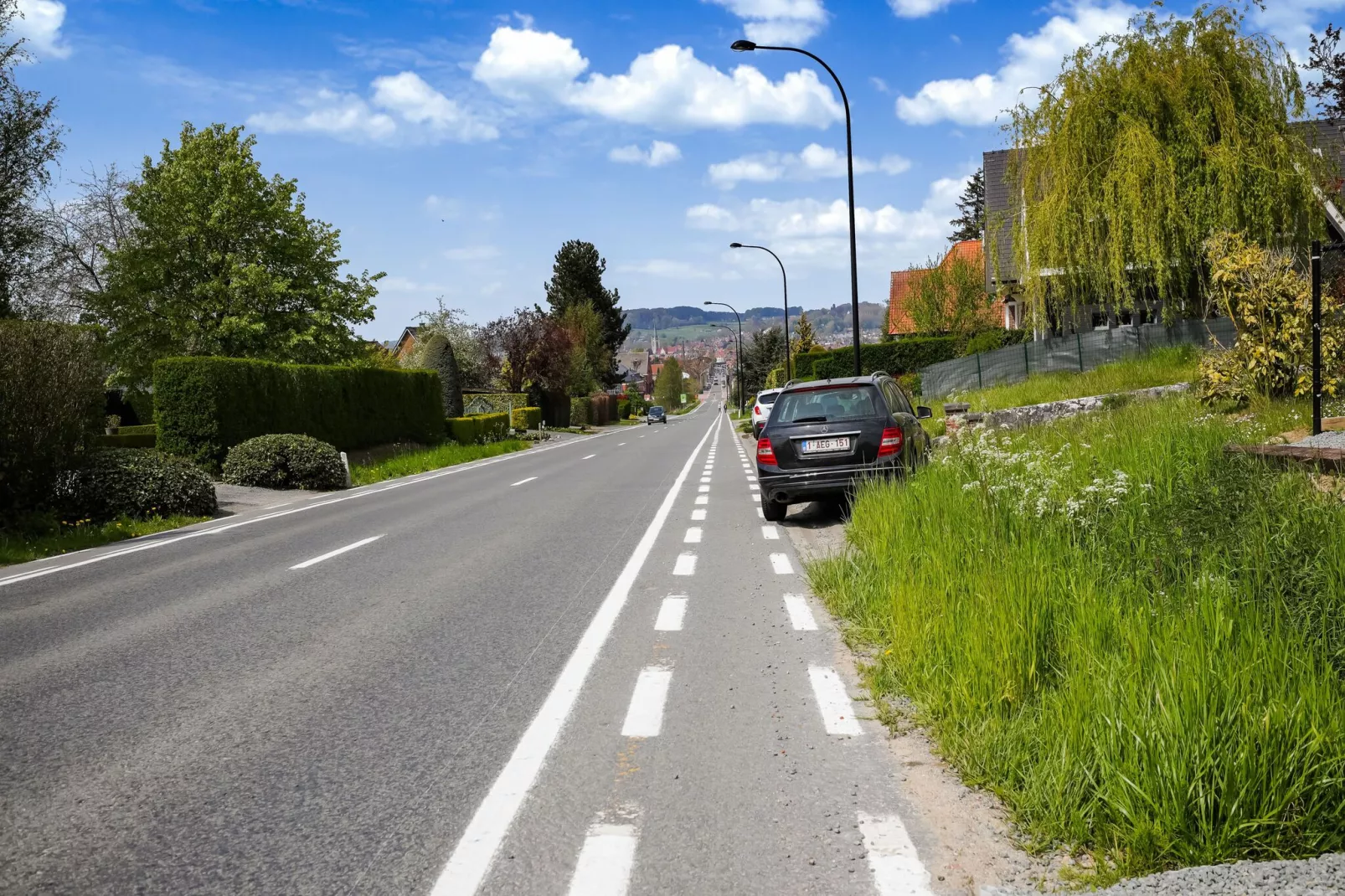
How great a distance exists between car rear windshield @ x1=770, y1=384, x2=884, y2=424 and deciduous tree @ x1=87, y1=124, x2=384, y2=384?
3154 cm

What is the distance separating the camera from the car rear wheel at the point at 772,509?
12.0m

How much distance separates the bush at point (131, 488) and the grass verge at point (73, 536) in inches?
10.3

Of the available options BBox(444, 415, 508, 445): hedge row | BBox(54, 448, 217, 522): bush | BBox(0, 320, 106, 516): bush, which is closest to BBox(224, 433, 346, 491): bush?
Answer: BBox(54, 448, 217, 522): bush

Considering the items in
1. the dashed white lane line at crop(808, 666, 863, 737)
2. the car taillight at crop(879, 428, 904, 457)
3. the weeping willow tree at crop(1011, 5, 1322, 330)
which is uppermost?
the weeping willow tree at crop(1011, 5, 1322, 330)

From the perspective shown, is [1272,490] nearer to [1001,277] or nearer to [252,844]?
[252,844]

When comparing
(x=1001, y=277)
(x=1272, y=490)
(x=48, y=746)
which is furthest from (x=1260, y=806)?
(x=1001, y=277)

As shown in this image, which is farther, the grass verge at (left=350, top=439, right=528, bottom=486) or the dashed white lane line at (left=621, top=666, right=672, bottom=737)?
the grass verge at (left=350, top=439, right=528, bottom=486)

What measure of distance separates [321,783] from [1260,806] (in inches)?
126

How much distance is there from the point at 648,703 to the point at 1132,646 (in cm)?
214

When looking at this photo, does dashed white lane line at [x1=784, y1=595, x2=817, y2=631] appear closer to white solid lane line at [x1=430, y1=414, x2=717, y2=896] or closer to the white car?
white solid lane line at [x1=430, y1=414, x2=717, y2=896]

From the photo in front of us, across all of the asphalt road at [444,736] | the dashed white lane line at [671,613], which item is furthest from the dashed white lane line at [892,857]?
the dashed white lane line at [671,613]

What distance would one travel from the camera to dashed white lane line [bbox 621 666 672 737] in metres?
4.47

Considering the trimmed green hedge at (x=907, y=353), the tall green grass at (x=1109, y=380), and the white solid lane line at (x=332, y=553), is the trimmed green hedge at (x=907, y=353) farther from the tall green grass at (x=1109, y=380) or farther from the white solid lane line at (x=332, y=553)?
the white solid lane line at (x=332, y=553)

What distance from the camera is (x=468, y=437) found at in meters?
39.3
